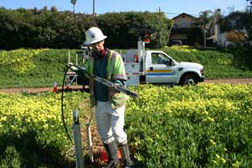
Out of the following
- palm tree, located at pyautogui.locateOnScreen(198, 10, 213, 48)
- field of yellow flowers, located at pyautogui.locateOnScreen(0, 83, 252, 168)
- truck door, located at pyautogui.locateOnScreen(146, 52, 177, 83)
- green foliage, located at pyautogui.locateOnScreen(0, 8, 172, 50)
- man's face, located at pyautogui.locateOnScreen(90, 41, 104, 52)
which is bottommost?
field of yellow flowers, located at pyautogui.locateOnScreen(0, 83, 252, 168)

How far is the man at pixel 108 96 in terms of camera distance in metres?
4.43

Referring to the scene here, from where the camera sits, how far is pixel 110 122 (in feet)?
15.4

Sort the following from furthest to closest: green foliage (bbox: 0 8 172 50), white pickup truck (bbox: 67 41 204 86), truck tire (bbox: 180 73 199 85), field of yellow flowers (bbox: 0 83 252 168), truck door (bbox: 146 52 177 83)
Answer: green foliage (bbox: 0 8 172 50) < truck tire (bbox: 180 73 199 85) < truck door (bbox: 146 52 177 83) < white pickup truck (bbox: 67 41 204 86) < field of yellow flowers (bbox: 0 83 252 168)

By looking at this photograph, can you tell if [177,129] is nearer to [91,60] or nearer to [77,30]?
[91,60]

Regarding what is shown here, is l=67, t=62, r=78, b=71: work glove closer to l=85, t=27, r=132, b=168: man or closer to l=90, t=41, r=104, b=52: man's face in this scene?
l=85, t=27, r=132, b=168: man

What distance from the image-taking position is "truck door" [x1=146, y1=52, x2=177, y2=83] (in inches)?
619

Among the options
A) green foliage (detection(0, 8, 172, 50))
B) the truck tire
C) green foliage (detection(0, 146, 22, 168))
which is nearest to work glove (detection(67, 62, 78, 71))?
green foliage (detection(0, 146, 22, 168))

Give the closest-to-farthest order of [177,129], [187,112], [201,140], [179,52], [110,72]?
1. [110,72]
2. [201,140]
3. [177,129]
4. [187,112]
5. [179,52]

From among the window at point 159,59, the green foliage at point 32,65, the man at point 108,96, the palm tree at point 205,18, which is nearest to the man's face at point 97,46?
the man at point 108,96

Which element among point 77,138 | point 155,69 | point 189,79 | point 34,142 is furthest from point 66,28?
point 77,138

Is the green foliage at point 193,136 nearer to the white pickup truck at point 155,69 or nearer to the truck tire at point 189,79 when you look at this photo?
the white pickup truck at point 155,69

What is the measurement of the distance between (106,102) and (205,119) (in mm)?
2015

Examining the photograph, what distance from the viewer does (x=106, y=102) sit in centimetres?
457

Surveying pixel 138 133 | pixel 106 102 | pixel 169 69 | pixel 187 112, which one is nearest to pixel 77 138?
pixel 106 102
